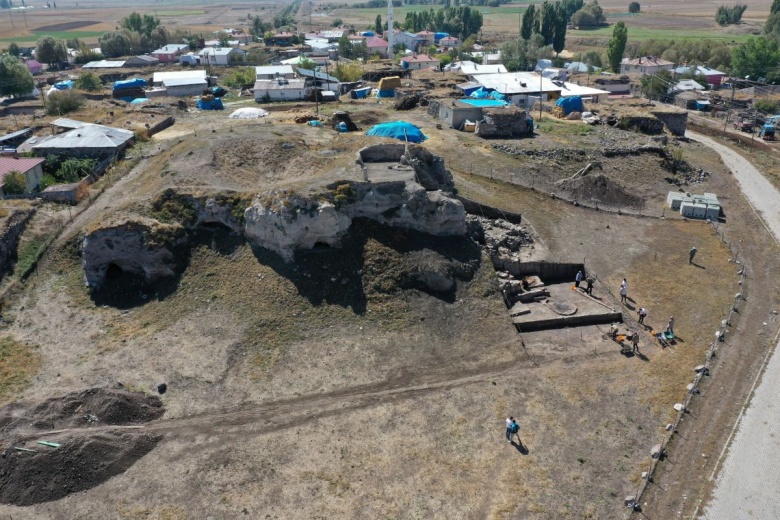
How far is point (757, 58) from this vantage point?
93500 mm

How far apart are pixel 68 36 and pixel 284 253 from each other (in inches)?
8152

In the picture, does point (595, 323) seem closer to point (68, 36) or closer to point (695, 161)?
point (695, 161)

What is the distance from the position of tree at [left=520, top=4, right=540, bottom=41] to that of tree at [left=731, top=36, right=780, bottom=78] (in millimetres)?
43452

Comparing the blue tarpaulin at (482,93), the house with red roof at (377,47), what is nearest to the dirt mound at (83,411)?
the blue tarpaulin at (482,93)

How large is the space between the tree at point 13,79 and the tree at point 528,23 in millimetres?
95743

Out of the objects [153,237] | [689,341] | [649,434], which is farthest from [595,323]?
[153,237]

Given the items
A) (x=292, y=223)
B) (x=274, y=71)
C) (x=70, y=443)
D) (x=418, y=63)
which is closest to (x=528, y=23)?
(x=418, y=63)

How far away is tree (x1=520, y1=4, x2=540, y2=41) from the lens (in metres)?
124

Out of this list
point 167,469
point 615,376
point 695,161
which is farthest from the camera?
point 695,161

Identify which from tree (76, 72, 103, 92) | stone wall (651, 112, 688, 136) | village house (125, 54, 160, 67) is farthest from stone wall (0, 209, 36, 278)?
village house (125, 54, 160, 67)

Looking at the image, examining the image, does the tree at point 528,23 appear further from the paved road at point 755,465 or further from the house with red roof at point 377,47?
the paved road at point 755,465

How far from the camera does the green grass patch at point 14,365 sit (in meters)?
25.1

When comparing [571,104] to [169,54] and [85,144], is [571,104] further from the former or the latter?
[169,54]

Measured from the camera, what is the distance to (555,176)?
1902 inches
